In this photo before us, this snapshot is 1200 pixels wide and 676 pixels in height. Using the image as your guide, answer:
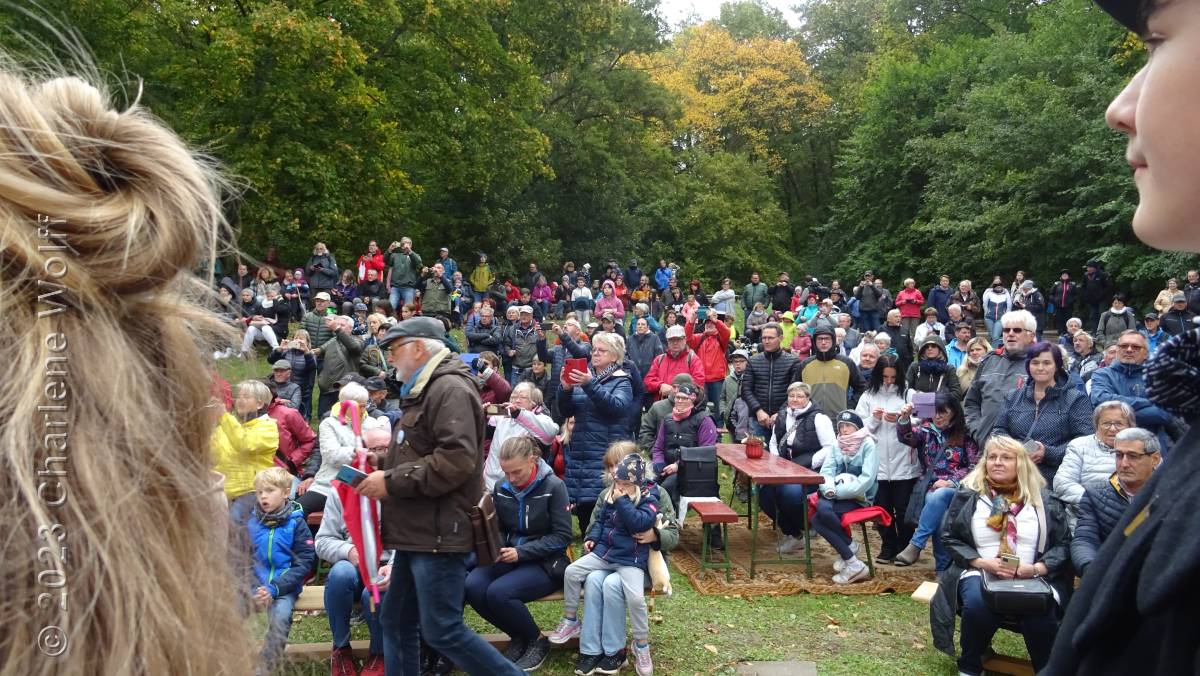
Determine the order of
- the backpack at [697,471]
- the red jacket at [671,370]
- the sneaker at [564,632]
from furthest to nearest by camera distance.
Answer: the red jacket at [671,370], the backpack at [697,471], the sneaker at [564,632]

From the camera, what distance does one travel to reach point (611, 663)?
18.2ft

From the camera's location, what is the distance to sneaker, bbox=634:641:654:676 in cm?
548

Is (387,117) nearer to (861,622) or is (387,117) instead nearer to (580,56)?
(580,56)

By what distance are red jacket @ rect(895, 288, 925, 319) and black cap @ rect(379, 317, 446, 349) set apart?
14819mm

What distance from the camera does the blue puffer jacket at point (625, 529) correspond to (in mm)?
5730

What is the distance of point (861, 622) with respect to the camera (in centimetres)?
632

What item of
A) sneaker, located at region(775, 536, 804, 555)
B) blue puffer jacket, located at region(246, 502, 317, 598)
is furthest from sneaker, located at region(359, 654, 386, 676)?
sneaker, located at region(775, 536, 804, 555)

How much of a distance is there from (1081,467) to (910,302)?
12.3 metres

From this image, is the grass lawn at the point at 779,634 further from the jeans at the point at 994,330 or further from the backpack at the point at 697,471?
the jeans at the point at 994,330

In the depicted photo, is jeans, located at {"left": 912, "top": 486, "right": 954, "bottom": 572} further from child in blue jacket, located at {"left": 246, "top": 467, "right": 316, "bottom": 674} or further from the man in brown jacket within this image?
child in blue jacket, located at {"left": 246, "top": 467, "right": 316, "bottom": 674}

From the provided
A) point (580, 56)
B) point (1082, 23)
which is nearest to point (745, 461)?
point (580, 56)

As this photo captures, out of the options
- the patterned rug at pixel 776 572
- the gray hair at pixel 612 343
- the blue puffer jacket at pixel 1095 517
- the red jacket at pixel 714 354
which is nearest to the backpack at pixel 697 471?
the patterned rug at pixel 776 572

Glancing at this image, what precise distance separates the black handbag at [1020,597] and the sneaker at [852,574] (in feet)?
6.72

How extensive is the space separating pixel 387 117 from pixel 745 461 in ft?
49.9
